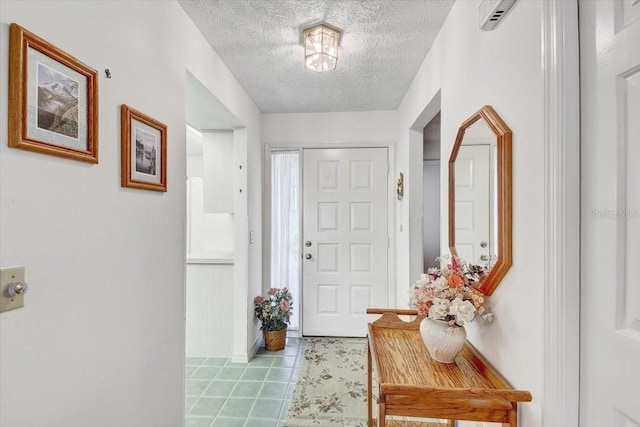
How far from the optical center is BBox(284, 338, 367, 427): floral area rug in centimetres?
203

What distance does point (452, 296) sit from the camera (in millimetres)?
1188

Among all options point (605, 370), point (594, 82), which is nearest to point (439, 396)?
point (605, 370)

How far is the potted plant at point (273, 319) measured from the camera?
3.03 meters

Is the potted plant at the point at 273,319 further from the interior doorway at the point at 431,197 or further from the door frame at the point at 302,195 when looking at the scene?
the interior doorway at the point at 431,197

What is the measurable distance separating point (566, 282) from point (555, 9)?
0.74 metres

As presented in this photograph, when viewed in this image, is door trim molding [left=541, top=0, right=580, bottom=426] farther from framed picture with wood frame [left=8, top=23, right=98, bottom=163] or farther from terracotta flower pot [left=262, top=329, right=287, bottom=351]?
terracotta flower pot [left=262, top=329, right=287, bottom=351]

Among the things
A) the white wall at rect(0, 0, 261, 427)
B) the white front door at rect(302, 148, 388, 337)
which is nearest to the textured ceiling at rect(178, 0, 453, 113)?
the white wall at rect(0, 0, 261, 427)

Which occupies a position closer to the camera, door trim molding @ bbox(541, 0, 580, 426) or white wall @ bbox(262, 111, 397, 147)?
door trim molding @ bbox(541, 0, 580, 426)

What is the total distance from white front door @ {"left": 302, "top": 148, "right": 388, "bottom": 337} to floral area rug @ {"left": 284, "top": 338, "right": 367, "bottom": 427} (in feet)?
0.94

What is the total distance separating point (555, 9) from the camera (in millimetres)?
844

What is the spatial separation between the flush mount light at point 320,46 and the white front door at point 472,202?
0.98 meters

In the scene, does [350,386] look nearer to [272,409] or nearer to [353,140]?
[272,409]

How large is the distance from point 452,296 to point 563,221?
0.48 m

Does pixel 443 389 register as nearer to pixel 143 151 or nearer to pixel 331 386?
pixel 143 151
